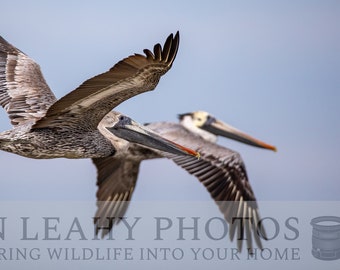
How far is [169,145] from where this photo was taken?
13086mm

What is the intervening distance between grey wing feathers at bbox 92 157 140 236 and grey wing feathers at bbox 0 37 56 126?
1.93 meters

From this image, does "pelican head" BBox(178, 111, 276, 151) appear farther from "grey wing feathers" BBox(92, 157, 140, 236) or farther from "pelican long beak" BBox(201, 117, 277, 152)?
"grey wing feathers" BBox(92, 157, 140, 236)

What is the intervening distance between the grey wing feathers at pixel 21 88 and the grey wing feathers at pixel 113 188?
1.93 m

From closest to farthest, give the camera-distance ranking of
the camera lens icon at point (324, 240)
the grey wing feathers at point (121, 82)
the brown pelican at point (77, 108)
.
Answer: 1. the grey wing feathers at point (121, 82)
2. the brown pelican at point (77, 108)
3. the camera lens icon at point (324, 240)

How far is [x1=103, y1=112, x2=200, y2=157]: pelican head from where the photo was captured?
13.0 m

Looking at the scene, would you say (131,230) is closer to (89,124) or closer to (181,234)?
(181,234)

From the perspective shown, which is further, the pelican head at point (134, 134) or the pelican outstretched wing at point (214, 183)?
the pelican outstretched wing at point (214, 183)

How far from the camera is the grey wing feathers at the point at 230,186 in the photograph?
621 inches

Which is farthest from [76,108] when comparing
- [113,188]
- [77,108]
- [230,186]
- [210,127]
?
[210,127]

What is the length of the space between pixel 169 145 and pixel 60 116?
1631mm

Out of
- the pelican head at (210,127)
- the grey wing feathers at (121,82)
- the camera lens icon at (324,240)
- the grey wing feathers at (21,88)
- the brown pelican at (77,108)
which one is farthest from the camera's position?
the pelican head at (210,127)

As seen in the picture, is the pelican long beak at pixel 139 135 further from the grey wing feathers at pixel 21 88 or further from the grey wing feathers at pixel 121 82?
the grey wing feathers at pixel 121 82

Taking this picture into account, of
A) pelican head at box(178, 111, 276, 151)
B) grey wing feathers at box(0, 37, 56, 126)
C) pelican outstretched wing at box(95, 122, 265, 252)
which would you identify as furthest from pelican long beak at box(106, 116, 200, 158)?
pelican head at box(178, 111, 276, 151)

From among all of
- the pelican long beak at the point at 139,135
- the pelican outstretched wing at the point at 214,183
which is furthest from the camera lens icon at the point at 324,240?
the pelican long beak at the point at 139,135
